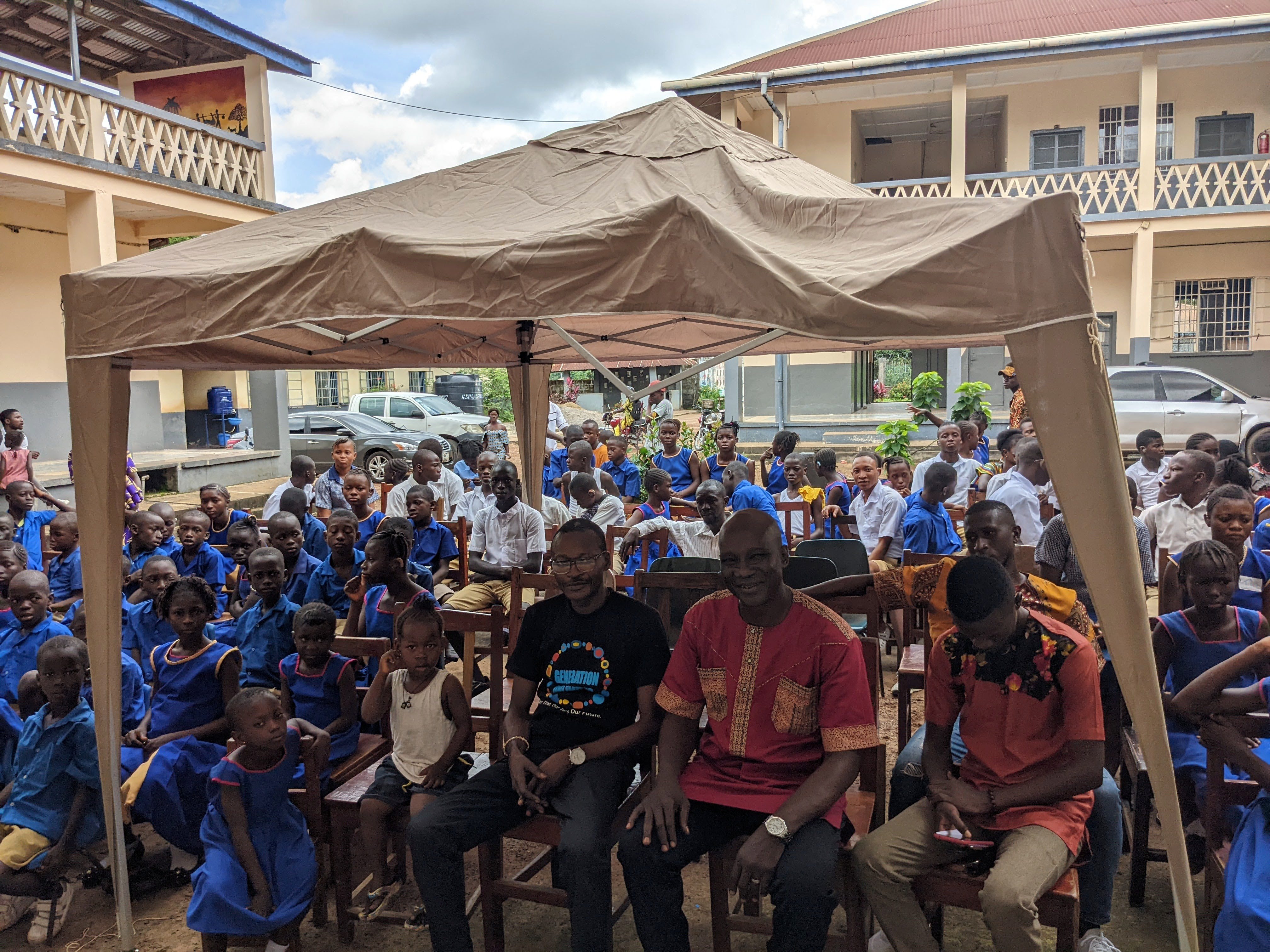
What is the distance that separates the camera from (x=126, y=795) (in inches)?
136

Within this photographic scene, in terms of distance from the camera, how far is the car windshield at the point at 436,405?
18531 millimetres

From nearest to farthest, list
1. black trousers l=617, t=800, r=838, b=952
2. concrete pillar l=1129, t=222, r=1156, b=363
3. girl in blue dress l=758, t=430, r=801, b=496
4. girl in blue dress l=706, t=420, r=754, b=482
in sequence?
black trousers l=617, t=800, r=838, b=952 → girl in blue dress l=758, t=430, r=801, b=496 → girl in blue dress l=706, t=420, r=754, b=482 → concrete pillar l=1129, t=222, r=1156, b=363

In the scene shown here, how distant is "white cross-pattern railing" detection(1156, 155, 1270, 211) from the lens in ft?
49.3

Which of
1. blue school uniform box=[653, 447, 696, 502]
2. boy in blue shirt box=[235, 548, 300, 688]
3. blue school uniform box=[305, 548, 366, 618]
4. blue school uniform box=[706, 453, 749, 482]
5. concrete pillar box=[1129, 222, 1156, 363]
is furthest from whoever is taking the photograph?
concrete pillar box=[1129, 222, 1156, 363]

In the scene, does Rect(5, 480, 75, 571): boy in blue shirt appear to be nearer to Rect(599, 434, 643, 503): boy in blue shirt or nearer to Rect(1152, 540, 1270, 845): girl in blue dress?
Rect(599, 434, 643, 503): boy in blue shirt

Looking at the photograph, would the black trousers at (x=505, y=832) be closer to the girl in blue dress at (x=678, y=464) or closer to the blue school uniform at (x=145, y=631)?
the blue school uniform at (x=145, y=631)

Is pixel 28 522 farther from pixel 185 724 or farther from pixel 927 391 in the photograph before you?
pixel 927 391

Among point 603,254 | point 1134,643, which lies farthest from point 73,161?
point 1134,643

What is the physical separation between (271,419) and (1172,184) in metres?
16.5

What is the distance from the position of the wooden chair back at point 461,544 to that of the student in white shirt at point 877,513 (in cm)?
269

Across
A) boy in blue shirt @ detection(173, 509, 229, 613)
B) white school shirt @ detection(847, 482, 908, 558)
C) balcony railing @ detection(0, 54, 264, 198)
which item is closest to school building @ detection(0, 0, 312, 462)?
balcony railing @ detection(0, 54, 264, 198)

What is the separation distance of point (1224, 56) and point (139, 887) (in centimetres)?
1964

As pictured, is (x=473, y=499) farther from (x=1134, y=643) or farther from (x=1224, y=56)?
(x=1224, y=56)

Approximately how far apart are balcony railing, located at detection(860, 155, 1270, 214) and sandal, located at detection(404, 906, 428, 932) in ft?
48.2
